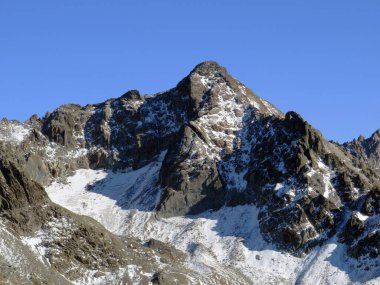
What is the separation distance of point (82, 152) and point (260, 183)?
159 feet

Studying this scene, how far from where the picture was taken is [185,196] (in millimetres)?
160000

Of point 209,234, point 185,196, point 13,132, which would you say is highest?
point 13,132

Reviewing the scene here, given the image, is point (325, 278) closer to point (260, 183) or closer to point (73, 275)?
point (260, 183)

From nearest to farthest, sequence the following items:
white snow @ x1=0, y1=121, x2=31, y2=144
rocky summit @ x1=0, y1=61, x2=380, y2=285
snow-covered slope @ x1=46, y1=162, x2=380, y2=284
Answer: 1. rocky summit @ x1=0, y1=61, x2=380, y2=285
2. snow-covered slope @ x1=46, y1=162, x2=380, y2=284
3. white snow @ x1=0, y1=121, x2=31, y2=144

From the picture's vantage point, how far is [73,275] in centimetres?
12050

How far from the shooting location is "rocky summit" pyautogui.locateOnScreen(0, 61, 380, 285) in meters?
127

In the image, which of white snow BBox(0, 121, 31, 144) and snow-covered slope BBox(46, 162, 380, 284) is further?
white snow BBox(0, 121, 31, 144)

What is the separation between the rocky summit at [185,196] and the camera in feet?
415

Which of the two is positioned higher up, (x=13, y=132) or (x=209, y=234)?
(x=13, y=132)

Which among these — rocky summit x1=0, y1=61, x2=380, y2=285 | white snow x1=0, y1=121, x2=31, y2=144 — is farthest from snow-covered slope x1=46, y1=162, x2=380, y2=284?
white snow x1=0, y1=121, x2=31, y2=144

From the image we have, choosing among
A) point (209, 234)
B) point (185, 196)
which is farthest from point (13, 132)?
point (209, 234)

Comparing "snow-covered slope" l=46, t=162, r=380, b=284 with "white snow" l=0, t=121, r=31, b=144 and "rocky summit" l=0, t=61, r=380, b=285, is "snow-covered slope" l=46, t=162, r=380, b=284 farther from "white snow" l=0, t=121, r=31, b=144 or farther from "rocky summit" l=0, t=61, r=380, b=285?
"white snow" l=0, t=121, r=31, b=144

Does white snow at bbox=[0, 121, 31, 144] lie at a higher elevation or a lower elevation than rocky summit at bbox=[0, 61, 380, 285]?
higher

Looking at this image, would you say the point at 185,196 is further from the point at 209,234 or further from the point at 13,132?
the point at 13,132
